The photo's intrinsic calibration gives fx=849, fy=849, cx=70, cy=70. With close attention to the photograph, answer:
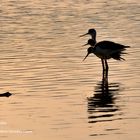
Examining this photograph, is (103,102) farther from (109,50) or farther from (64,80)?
(109,50)

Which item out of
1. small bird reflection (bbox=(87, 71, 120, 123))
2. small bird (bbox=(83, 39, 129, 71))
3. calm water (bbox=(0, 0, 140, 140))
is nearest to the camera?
calm water (bbox=(0, 0, 140, 140))

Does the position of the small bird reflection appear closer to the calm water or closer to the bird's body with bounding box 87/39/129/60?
the calm water

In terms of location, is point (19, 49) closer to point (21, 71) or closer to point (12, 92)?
point (21, 71)

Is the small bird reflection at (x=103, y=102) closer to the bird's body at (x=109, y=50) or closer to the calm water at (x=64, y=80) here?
the calm water at (x=64, y=80)

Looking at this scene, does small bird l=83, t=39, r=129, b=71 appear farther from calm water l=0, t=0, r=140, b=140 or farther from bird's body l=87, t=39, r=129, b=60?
calm water l=0, t=0, r=140, b=140

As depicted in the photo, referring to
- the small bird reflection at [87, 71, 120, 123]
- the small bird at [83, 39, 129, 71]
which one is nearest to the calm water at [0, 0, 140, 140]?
the small bird reflection at [87, 71, 120, 123]

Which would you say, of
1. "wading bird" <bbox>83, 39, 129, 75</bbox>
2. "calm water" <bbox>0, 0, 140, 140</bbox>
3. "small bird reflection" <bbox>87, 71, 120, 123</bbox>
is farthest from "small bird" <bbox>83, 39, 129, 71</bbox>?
"small bird reflection" <bbox>87, 71, 120, 123</bbox>

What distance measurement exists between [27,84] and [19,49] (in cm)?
821

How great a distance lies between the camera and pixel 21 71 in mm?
25953

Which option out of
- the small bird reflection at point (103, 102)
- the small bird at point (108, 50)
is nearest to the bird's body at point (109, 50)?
the small bird at point (108, 50)

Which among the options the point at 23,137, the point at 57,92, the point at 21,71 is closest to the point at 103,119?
the point at 23,137

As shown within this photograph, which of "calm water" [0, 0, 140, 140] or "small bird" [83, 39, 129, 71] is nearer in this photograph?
"calm water" [0, 0, 140, 140]

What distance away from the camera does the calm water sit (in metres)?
17.4

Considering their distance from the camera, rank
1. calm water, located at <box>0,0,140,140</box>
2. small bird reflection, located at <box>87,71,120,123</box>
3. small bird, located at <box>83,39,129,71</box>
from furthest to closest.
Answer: small bird, located at <box>83,39,129,71</box>
small bird reflection, located at <box>87,71,120,123</box>
calm water, located at <box>0,0,140,140</box>
